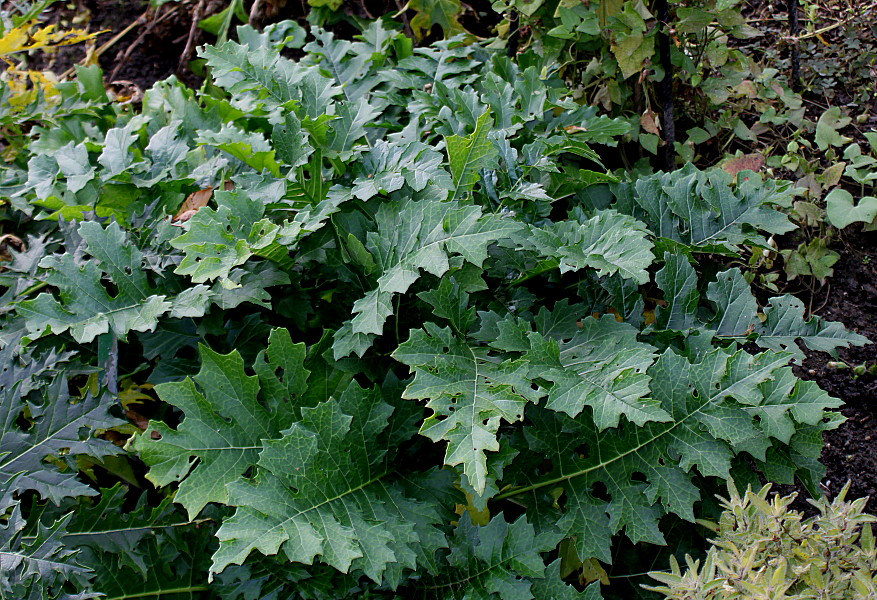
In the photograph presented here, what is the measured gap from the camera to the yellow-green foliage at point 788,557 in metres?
1.36

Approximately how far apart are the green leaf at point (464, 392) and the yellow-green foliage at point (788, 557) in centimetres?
41

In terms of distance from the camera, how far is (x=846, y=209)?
2418 mm

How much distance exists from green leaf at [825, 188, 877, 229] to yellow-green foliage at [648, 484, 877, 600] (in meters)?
1.23

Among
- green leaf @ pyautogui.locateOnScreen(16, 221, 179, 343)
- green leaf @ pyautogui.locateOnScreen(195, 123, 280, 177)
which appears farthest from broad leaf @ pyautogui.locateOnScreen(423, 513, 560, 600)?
green leaf @ pyautogui.locateOnScreen(195, 123, 280, 177)

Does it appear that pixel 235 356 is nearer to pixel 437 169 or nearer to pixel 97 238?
pixel 97 238

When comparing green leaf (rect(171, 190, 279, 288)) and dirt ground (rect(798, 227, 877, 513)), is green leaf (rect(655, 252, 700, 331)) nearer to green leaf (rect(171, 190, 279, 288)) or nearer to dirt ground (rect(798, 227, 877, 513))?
dirt ground (rect(798, 227, 877, 513))

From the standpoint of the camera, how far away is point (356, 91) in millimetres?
2613

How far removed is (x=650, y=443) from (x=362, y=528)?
2.24 feet

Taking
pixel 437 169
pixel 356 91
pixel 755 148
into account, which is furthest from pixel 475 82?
pixel 755 148

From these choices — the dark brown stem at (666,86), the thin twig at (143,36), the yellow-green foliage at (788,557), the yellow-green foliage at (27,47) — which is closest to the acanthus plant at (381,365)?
the yellow-green foliage at (788,557)

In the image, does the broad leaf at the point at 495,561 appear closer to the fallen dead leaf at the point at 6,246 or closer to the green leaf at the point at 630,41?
the green leaf at the point at 630,41

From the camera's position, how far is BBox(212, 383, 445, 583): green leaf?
1.47 meters

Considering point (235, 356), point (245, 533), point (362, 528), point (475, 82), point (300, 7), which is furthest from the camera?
point (300, 7)

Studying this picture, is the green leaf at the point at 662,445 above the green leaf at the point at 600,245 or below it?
below
